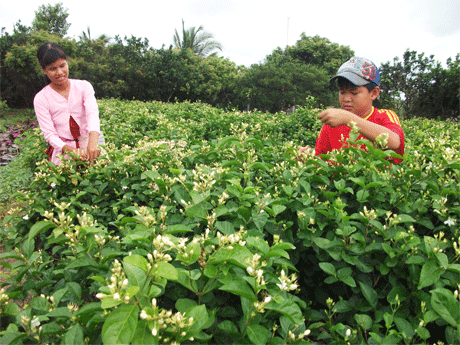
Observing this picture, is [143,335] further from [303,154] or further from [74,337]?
[303,154]

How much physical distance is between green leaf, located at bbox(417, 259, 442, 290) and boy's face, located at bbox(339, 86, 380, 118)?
1.74 metres

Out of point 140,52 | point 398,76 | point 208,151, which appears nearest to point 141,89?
point 140,52

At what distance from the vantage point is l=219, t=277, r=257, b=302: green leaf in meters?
1.07

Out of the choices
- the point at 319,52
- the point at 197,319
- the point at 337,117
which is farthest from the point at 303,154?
the point at 319,52

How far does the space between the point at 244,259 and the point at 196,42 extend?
37.1 metres

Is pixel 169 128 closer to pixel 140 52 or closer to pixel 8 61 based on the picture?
pixel 8 61

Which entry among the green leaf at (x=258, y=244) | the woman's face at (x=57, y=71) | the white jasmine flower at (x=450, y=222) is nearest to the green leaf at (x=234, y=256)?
the green leaf at (x=258, y=244)

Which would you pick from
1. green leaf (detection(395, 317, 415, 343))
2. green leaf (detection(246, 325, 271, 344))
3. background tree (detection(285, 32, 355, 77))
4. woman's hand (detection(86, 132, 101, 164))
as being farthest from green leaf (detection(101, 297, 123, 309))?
background tree (detection(285, 32, 355, 77))

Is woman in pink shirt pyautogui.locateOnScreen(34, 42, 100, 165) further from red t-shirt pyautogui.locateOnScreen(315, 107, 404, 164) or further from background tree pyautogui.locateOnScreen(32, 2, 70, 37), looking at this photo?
background tree pyautogui.locateOnScreen(32, 2, 70, 37)

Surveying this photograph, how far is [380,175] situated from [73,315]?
5.77ft

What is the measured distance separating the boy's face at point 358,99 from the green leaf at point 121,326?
8.43ft

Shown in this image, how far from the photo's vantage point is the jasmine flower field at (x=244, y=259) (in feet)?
3.60

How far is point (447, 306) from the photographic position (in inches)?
47.7

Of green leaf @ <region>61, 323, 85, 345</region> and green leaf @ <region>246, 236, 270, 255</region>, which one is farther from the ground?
green leaf @ <region>246, 236, 270, 255</region>
